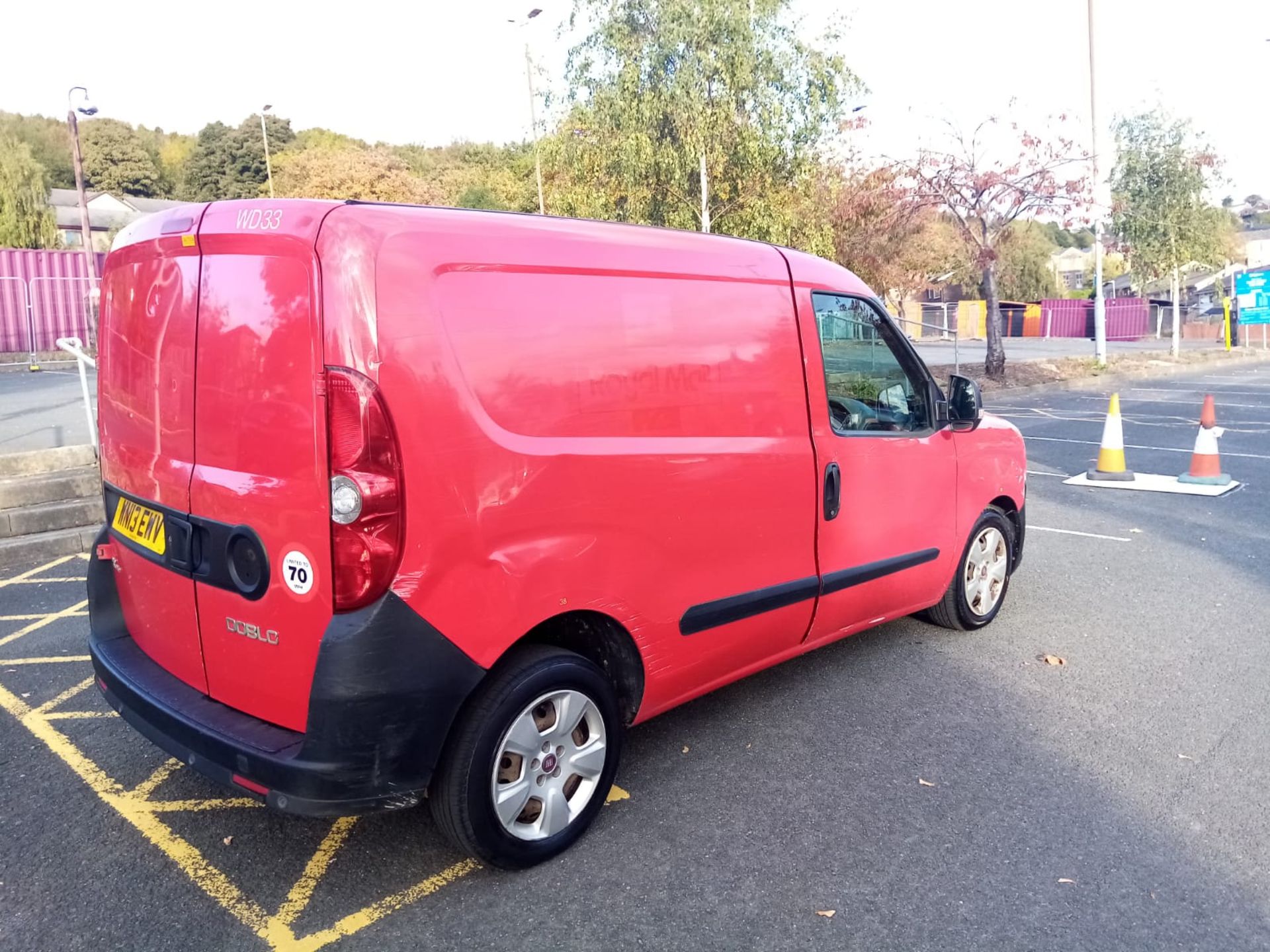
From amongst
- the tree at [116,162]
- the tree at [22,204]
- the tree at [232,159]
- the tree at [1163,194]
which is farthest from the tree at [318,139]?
the tree at [1163,194]

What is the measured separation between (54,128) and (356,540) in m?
90.5

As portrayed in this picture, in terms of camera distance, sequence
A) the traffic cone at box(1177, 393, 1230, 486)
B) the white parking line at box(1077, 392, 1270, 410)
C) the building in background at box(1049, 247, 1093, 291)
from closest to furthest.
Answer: the traffic cone at box(1177, 393, 1230, 486), the white parking line at box(1077, 392, 1270, 410), the building in background at box(1049, 247, 1093, 291)

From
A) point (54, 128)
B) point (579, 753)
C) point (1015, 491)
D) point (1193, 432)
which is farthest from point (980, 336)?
point (54, 128)

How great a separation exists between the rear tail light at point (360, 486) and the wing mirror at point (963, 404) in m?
2.95

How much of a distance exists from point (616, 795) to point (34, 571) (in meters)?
5.38

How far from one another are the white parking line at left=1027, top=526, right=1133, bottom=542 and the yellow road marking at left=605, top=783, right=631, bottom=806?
519 cm

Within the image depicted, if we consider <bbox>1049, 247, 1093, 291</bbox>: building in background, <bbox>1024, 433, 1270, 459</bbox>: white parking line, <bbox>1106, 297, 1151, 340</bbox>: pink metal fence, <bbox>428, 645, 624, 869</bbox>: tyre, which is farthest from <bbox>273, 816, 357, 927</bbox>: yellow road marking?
<bbox>1049, 247, 1093, 291</bbox>: building in background

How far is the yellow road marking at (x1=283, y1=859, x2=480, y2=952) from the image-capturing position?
8.71 ft

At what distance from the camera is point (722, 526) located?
11.5 feet

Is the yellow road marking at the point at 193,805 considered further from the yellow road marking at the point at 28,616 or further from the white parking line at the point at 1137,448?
the white parking line at the point at 1137,448

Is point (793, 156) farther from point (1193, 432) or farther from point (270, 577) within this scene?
point (270, 577)

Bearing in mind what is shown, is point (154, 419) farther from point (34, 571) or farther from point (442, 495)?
point (34, 571)

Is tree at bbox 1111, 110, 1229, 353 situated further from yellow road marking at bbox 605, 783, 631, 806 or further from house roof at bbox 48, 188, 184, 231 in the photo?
house roof at bbox 48, 188, 184, 231

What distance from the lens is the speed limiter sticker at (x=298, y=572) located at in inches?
102
